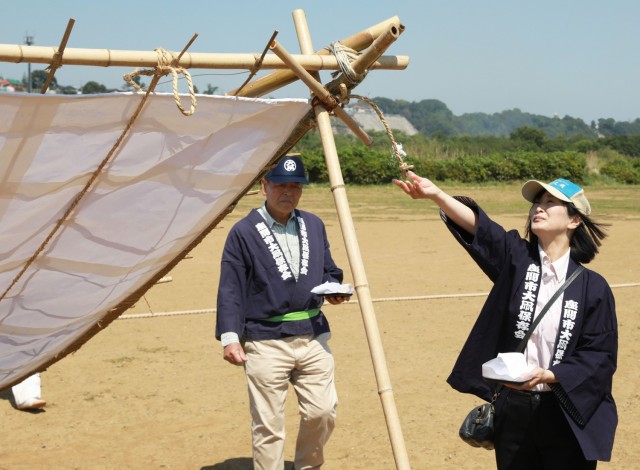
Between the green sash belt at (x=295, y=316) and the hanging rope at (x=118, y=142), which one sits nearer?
the hanging rope at (x=118, y=142)

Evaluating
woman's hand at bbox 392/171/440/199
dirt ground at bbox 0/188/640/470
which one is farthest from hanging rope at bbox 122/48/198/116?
dirt ground at bbox 0/188/640/470

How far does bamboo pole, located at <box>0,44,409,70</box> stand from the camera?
268 cm

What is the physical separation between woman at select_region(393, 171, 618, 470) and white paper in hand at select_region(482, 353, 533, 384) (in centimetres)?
8

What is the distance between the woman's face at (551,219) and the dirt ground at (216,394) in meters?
2.27

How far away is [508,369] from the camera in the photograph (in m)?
3.24

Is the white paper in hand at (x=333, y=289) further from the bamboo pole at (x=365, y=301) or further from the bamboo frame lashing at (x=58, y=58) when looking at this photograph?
the bamboo frame lashing at (x=58, y=58)

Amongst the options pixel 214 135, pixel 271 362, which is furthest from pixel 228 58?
pixel 271 362

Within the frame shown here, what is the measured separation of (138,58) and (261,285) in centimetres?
199

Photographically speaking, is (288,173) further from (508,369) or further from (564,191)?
(508,369)

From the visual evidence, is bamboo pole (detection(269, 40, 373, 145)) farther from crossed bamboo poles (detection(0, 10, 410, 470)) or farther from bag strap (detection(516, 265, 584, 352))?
bag strap (detection(516, 265, 584, 352))

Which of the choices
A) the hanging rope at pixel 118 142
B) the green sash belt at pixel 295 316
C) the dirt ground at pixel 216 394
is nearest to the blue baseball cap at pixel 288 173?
the green sash belt at pixel 295 316

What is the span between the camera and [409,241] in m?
15.1

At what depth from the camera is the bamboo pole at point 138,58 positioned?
2.68 m

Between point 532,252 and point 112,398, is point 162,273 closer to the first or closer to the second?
point 532,252
